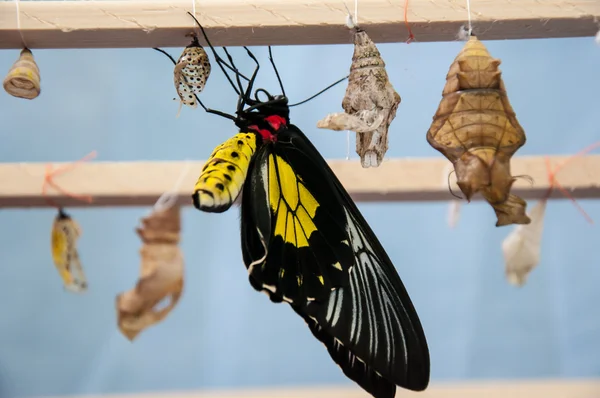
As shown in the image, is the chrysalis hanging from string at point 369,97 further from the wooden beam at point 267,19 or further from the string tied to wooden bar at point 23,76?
the string tied to wooden bar at point 23,76

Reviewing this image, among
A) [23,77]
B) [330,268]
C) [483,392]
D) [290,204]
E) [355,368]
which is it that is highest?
[23,77]

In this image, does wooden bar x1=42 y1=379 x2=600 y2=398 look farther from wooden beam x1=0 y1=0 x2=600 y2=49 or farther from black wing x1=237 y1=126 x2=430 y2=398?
wooden beam x1=0 y1=0 x2=600 y2=49

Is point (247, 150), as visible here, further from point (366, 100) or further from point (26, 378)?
point (26, 378)

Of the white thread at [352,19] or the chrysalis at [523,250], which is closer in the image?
the white thread at [352,19]

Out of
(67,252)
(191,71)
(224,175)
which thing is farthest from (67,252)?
(224,175)

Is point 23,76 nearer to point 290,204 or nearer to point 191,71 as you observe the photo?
point 191,71

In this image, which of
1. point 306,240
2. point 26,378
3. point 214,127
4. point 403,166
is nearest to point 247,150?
point 306,240

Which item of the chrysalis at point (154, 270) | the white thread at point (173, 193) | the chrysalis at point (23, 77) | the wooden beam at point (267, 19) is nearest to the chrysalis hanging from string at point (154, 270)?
the chrysalis at point (154, 270)
